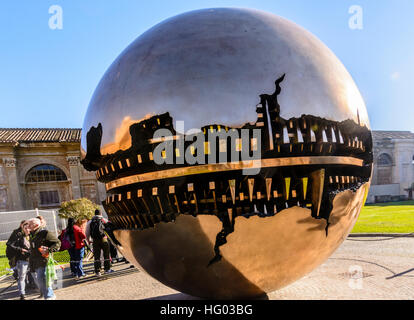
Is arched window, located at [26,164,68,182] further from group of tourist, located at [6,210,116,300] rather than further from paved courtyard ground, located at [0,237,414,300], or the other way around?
group of tourist, located at [6,210,116,300]

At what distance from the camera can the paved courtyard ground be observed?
14.8ft

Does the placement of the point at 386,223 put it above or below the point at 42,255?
below

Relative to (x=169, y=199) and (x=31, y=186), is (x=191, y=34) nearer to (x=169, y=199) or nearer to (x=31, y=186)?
(x=169, y=199)

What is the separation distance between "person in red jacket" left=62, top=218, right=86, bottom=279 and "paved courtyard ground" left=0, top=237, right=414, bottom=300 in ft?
0.81

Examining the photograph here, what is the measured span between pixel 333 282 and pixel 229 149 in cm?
403

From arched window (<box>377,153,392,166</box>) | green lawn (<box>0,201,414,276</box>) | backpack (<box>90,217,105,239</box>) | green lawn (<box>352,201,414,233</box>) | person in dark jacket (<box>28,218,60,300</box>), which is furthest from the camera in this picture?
arched window (<box>377,153,392,166</box>)

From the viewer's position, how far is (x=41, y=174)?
1166 inches

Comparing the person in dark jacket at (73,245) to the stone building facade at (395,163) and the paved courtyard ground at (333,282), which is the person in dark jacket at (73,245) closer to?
the paved courtyard ground at (333,282)

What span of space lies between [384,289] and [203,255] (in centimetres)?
377

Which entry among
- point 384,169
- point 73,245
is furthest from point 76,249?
point 384,169

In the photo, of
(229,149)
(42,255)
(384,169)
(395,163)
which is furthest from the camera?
(384,169)

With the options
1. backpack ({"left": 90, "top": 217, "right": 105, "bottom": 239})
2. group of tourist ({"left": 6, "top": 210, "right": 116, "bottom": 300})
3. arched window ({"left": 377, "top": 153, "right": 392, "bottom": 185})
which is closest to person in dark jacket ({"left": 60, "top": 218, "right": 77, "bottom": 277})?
group of tourist ({"left": 6, "top": 210, "right": 116, "bottom": 300})

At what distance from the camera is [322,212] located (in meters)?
2.67

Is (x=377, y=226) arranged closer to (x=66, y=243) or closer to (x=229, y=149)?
(x=66, y=243)
